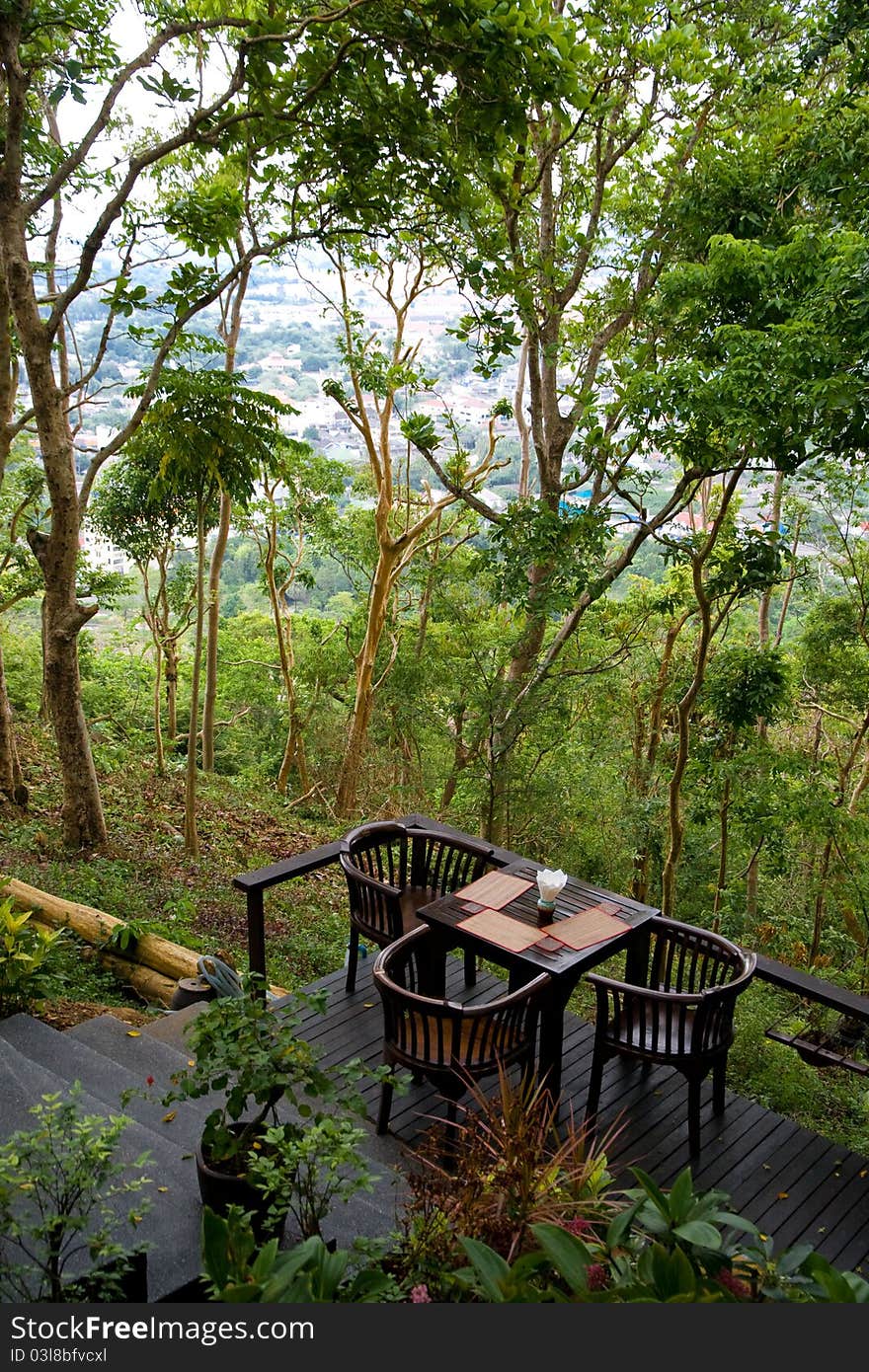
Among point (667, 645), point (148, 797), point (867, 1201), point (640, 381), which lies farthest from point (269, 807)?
point (867, 1201)

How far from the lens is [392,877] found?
445cm

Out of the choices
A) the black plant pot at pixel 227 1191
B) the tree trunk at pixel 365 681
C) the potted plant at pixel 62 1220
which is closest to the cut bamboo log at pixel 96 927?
the black plant pot at pixel 227 1191

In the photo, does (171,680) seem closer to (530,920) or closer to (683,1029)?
(530,920)

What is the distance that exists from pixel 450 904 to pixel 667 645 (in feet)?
17.1

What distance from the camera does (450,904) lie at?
3744 millimetres

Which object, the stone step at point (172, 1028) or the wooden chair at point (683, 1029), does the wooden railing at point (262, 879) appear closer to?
the stone step at point (172, 1028)

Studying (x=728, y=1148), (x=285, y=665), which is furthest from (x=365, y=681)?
(x=728, y=1148)

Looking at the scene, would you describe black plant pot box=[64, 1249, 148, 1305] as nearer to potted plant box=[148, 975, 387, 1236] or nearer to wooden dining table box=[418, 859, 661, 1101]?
potted plant box=[148, 975, 387, 1236]

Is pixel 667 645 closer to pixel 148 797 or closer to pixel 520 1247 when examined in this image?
pixel 148 797

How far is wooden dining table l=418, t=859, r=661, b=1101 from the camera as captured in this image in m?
3.33

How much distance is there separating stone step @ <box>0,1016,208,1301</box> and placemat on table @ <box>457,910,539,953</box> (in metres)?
1.30

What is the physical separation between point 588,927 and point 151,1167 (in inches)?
71.1

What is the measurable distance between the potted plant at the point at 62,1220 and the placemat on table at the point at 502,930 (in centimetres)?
168

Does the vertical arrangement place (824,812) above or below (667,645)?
below
